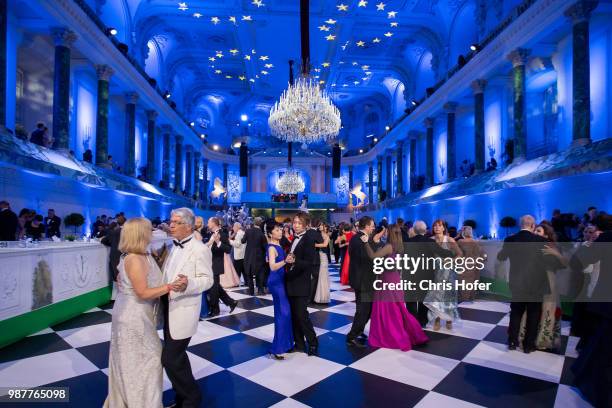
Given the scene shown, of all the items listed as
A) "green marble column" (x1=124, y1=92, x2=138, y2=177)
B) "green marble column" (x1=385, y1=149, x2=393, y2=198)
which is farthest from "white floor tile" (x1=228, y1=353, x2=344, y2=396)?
"green marble column" (x1=385, y1=149, x2=393, y2=198)

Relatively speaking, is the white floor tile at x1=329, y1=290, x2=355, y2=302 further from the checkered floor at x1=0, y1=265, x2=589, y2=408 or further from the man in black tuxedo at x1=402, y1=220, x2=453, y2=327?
the man in black tuxedo at x1=402, y1=220, x2=453, y2=327

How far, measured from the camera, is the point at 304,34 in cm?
909

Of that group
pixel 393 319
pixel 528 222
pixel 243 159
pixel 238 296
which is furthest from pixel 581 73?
pixel 243 159

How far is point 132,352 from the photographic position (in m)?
2.18

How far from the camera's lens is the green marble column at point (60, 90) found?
Answer: 10477 millimetres

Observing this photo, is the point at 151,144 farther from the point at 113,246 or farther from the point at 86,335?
the point at 86,335

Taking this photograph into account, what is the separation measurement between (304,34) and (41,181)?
8.34m

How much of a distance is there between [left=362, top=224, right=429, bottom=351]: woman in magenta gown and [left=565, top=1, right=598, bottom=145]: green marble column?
8.06m

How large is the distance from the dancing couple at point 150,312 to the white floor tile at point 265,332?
5.97ft

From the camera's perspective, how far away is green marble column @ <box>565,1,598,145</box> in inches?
354

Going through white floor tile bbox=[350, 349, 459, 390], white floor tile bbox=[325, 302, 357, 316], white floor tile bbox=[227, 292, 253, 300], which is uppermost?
white floor tile bbox=[350, 349, 459, 390]

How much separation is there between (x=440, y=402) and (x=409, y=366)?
2.24 ft

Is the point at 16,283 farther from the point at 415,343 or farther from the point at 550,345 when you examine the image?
the point at 550,345

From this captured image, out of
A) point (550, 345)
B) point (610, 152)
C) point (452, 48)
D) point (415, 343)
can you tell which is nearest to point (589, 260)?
point (550, 345)
